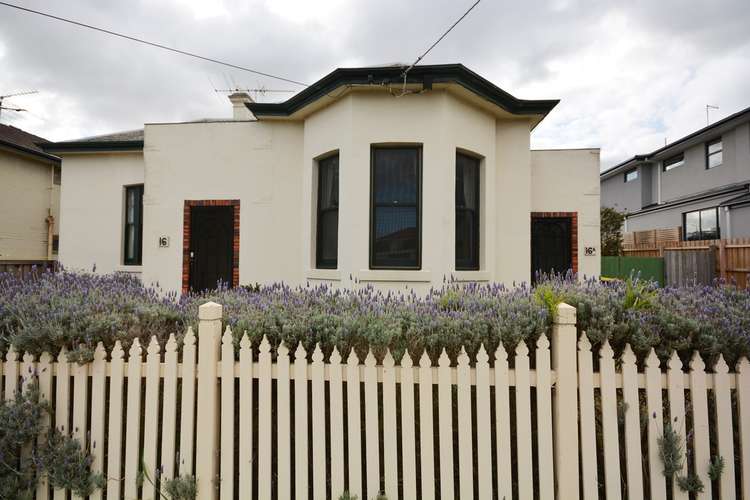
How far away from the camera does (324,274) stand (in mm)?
6305

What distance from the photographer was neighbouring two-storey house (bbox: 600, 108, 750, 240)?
1427 centimetres

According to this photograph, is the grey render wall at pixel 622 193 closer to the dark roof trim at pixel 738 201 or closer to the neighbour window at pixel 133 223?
the dark roof trim at pixel 738 201

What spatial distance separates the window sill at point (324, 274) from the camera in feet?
20.0

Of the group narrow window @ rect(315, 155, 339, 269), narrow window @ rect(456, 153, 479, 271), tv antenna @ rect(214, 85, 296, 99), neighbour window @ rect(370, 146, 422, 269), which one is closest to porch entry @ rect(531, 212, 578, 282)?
narrow window @ rect(456, 153, 479, 271)

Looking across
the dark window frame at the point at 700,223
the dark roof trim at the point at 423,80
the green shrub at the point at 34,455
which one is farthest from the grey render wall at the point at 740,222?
the green shrub at the point at 34,455

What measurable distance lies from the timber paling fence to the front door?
572cm

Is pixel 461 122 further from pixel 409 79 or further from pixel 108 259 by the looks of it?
pixel 108 259

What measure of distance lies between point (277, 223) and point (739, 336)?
6570 millimetres

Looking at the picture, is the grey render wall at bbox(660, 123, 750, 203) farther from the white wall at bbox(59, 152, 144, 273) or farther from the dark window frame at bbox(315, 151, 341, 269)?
the white wall at bbox(59, 152, 144, 273)

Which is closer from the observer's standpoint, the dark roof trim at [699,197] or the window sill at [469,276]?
the window sill at [469,276]

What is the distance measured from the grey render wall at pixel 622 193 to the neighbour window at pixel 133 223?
22694mm

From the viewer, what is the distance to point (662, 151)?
18844 millimetres

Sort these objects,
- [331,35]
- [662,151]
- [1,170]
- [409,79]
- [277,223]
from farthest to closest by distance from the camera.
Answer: [662,151], [1,170], [331,35], [277,223], [409,79]

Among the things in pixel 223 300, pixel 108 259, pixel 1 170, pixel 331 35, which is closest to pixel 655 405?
pixel 223 300
